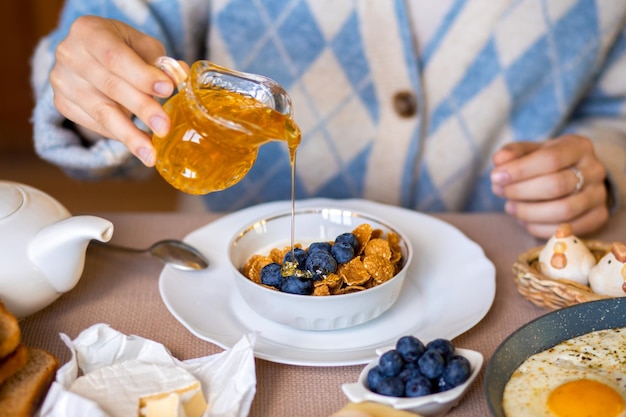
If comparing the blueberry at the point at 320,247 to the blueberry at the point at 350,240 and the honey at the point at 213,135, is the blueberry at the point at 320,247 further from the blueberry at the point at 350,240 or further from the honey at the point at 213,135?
the honey at the point at 213,135

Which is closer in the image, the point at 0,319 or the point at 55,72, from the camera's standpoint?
the point at 0,319

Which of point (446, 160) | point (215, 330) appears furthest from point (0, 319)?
point (446, 160)

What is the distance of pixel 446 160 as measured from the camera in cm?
141

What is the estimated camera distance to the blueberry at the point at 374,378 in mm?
673

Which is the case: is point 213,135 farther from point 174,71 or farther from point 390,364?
point 390,364

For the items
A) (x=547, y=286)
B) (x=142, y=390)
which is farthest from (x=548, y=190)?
(x=142, y=390)

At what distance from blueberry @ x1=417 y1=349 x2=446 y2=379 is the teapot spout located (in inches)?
15.2

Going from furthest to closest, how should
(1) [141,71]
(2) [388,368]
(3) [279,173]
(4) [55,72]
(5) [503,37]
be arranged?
(3) [279,173]
(5) [503,37]
(4) [55,72]
(1) [141,71]
(2) [388,368]

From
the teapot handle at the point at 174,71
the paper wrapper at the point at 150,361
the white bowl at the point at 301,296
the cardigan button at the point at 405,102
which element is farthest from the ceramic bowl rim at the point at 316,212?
the cardigan button at the point at 405,102

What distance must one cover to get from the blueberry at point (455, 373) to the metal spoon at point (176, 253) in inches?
→ 16.4

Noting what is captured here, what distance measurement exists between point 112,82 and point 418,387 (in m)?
0.50

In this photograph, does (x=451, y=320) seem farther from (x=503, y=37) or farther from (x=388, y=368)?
(x=503, y=37)

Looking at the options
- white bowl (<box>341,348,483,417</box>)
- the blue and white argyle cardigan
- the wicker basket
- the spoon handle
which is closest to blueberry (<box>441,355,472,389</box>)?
white bowl (<box>341,348,483,417</box>)

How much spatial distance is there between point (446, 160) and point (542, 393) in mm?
784
